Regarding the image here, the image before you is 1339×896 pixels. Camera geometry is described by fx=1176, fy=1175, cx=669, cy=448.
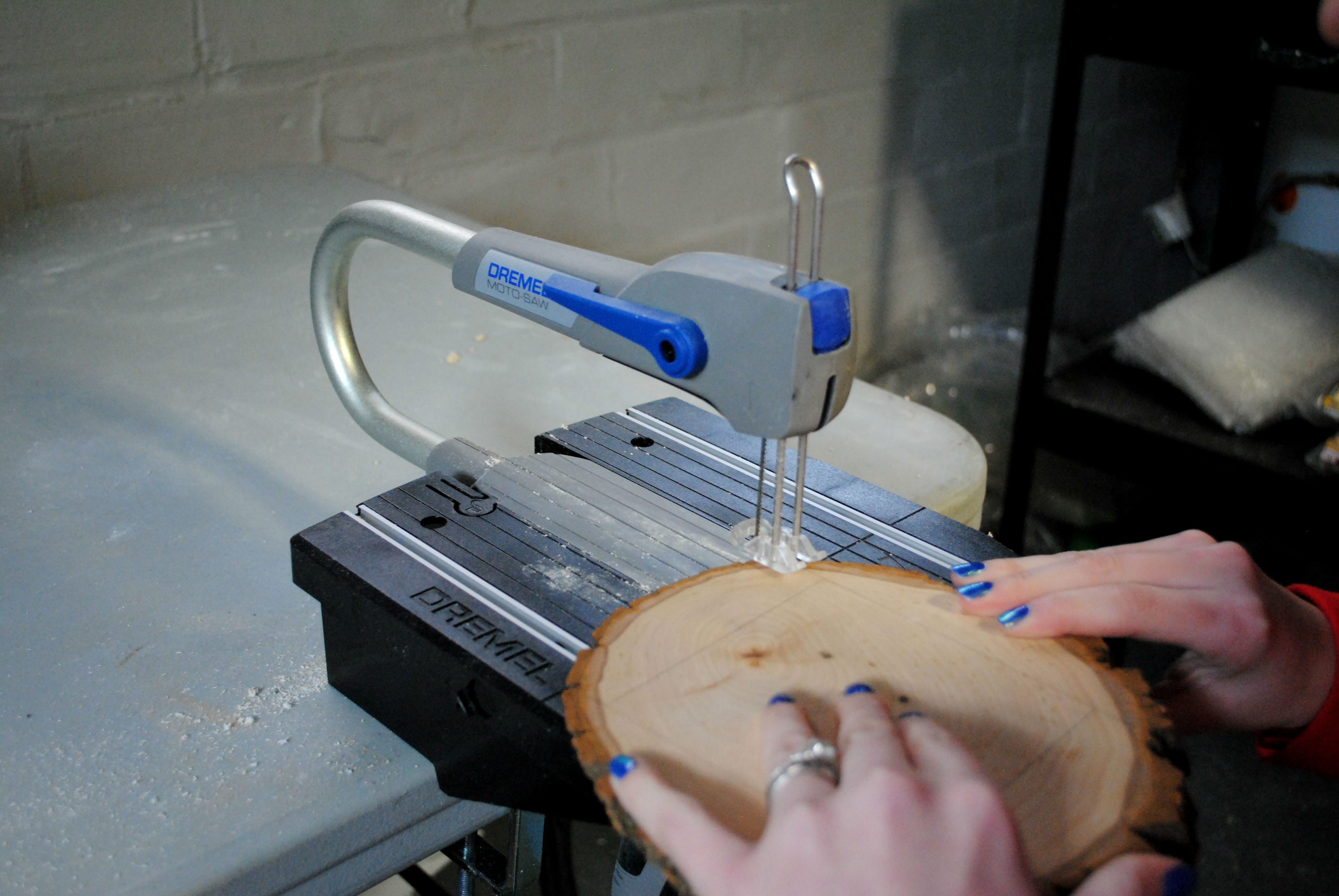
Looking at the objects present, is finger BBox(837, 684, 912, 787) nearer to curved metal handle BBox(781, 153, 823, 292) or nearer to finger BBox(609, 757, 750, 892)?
finger BBox(609, 757, 750, 892)

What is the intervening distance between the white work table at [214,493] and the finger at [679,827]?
0.18m

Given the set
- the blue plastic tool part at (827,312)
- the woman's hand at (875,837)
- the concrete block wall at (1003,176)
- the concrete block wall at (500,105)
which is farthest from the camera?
the concrete block wall at (1003,176)

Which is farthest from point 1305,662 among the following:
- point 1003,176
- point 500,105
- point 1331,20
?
point 1003,176

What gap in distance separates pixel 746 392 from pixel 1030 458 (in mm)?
1499

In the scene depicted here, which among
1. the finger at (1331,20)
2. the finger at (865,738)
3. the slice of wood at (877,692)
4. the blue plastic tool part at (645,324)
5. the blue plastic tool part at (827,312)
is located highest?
the finger at (1331,20)

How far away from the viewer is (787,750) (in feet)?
1.70

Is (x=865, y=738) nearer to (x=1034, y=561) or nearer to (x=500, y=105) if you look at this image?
(x=1034, y=561)

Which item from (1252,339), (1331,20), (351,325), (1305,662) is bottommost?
(1252,339)

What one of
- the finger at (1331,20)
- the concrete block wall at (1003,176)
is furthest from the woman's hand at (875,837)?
the concrete block wall at (1003,176)

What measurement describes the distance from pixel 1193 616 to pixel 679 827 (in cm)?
33

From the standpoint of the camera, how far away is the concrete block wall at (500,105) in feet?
4.45

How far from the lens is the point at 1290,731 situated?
31.1 inches

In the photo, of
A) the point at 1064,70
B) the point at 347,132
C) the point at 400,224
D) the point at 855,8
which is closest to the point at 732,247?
the point at 855,8

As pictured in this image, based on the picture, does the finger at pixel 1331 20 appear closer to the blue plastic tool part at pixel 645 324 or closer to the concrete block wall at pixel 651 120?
the blue plastic tool part at pixel 645 324
